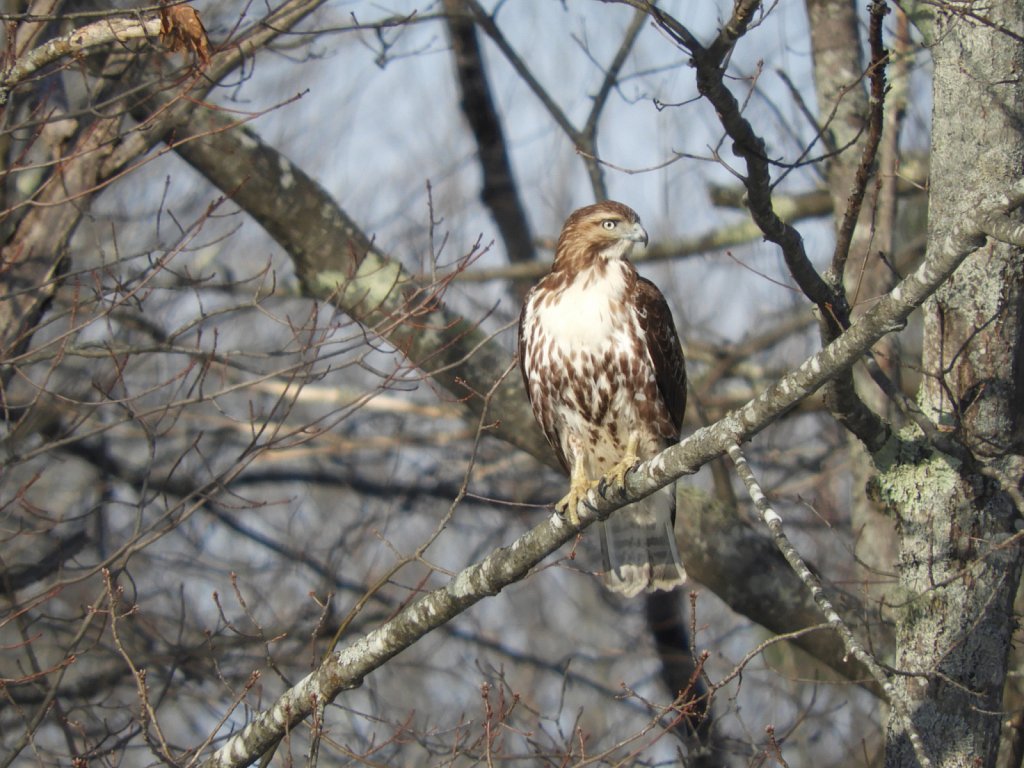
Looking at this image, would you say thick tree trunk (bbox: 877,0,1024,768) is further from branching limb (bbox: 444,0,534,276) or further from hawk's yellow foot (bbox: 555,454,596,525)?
branching limb (bbox: 444,0,534,276)

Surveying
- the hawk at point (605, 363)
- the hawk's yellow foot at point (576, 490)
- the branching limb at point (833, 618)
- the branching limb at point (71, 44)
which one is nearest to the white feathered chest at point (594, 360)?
the hawk at point (605, 363)

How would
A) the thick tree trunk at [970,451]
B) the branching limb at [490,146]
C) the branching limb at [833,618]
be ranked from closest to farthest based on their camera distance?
the branching limb at [833,618]
the thick tree trunk at [970,451]
the branching limb at [490,146]

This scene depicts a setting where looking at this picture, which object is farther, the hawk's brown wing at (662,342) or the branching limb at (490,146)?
the branching limb at (490,146)

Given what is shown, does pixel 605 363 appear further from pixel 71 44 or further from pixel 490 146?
pixel 490 146

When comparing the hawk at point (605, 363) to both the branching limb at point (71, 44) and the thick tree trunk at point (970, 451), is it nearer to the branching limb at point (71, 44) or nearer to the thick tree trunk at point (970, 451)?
the thick tree trunk at point (970, 451)

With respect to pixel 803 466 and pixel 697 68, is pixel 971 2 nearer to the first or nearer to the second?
pixel 697 68

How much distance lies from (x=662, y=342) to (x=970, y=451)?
4.95 ft

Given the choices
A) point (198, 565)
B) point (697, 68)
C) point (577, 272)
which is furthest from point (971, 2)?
point (198, 565)

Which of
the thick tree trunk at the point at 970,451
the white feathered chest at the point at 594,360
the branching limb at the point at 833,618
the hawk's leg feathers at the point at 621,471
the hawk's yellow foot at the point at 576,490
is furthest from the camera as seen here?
the white feathered chest at the point at 594,360

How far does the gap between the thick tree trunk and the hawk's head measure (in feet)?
4.72

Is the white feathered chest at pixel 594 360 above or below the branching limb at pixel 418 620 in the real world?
above

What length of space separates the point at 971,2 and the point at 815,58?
3201 mm

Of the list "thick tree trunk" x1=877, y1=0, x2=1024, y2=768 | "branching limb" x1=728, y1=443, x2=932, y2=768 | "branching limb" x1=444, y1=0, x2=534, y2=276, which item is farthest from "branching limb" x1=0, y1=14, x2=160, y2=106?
"branching limb" x1=444, y1=0, x2=534, y2=276

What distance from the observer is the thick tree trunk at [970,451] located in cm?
427
